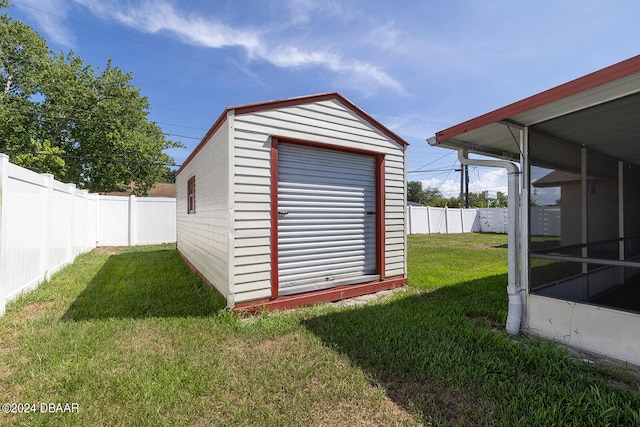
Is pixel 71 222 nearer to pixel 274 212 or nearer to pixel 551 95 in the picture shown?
pixel 274 212

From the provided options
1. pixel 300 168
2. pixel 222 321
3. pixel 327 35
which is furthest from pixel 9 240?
pixel 327 35

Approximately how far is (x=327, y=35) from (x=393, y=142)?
4.50 m

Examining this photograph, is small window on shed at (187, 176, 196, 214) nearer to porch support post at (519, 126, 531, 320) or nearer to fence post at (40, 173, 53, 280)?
fence post at (40, 173, 53, 280)

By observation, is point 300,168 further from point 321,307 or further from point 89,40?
point 89,40

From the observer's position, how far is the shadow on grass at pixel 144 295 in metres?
3.79

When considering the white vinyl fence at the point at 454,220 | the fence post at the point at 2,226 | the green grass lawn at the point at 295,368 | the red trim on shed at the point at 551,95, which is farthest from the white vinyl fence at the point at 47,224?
the white vinyl fence at the point at 454,220

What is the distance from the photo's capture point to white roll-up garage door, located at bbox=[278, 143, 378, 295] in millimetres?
4219

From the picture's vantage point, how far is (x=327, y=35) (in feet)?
25.4

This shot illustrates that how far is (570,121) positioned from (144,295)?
635cm

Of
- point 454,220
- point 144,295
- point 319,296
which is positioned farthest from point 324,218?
point 454,220

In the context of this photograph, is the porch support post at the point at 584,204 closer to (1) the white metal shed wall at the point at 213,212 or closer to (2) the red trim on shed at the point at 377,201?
(2) the red trim on shed at the point at 377,201

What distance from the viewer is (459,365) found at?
2.42 m

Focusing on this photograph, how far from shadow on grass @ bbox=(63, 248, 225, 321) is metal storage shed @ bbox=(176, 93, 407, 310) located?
1.10 ft

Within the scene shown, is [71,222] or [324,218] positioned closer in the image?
[324,218]
